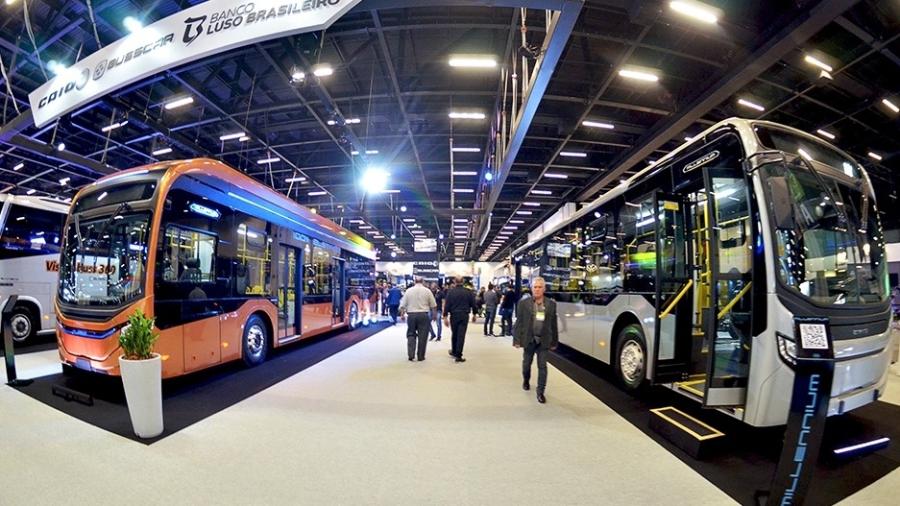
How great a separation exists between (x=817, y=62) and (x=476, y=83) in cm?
680

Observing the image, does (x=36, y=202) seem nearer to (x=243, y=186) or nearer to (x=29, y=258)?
(x=29, y=258)

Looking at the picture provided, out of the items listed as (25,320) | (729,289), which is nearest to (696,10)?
(729,289)

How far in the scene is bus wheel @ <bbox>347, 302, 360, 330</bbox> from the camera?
12747 millimetres

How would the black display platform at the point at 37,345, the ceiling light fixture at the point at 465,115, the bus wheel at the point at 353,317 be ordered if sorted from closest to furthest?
1. the black display platform at the point at 37,345
2. the ceiling light fixture at the point at 465,115
3. the bus wheel at the point at 353,317

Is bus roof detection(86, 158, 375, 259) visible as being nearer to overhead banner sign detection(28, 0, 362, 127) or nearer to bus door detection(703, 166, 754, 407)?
overhead banner sign detection(28, 0, 362, 127)

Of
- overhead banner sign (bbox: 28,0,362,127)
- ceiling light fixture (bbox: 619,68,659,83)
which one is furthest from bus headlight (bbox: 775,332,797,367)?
ceiling light fixture (bbox: 619,68,659,83)

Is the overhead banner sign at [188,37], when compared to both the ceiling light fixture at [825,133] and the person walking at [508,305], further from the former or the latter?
the ceiling light fixture at [825,133]

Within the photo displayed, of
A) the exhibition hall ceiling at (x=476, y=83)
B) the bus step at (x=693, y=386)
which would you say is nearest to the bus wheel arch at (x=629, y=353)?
the bus step at (x=693, y=386)

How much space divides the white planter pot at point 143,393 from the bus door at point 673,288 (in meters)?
5.36

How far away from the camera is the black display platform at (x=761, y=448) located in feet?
9.18

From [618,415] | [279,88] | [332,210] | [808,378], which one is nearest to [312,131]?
[279,88]

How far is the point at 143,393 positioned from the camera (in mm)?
3520

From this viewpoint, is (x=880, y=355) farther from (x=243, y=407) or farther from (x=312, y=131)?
(x=312, y=131)

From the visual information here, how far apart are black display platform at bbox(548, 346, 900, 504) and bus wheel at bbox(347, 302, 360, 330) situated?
8807 mm
